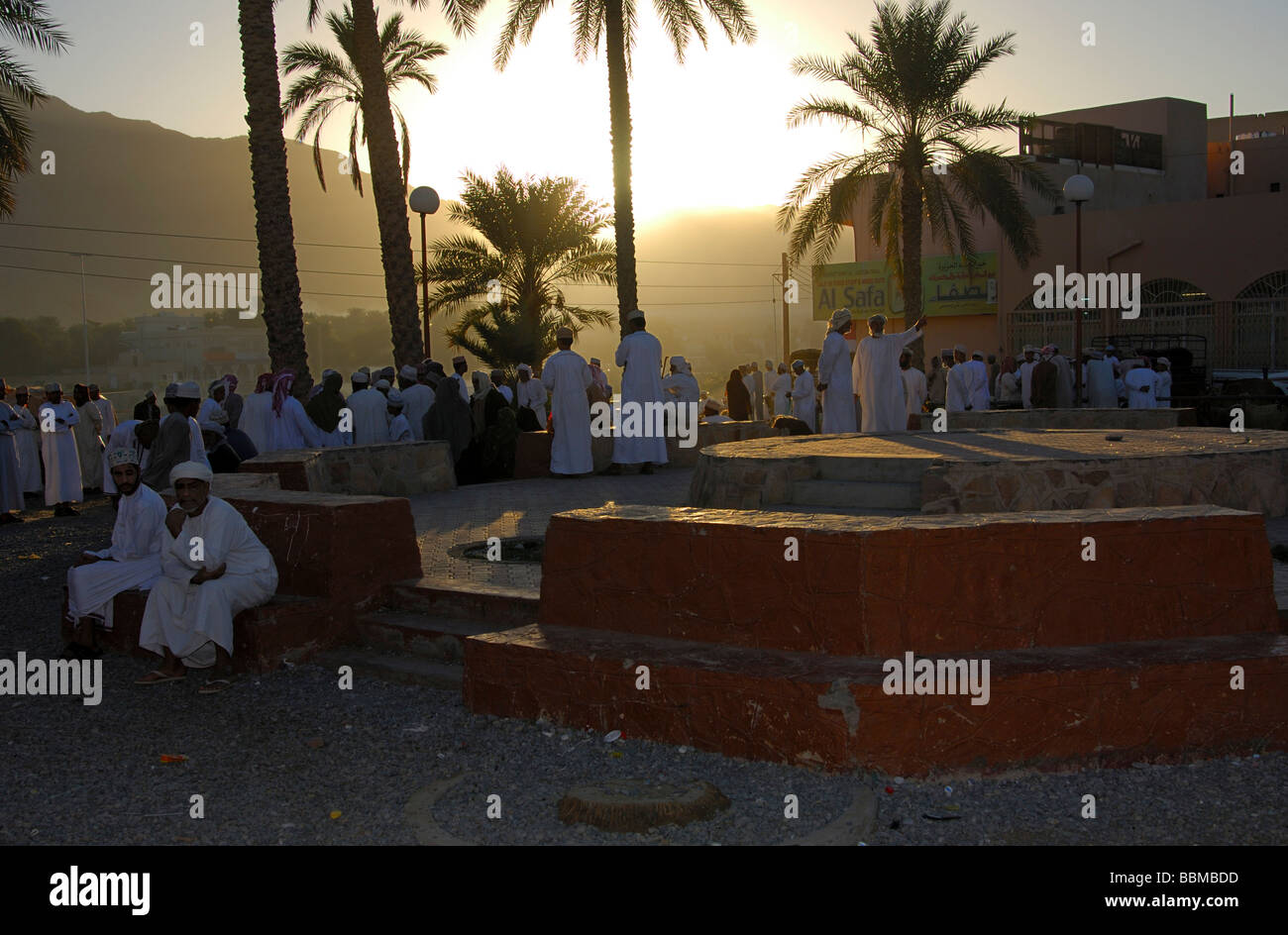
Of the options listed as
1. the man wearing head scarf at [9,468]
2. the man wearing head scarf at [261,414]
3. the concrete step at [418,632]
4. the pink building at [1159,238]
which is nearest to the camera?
the concrete step at [418,632]

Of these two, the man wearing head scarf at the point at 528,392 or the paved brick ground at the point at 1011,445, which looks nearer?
the paved brick ground at the point at 1011,445

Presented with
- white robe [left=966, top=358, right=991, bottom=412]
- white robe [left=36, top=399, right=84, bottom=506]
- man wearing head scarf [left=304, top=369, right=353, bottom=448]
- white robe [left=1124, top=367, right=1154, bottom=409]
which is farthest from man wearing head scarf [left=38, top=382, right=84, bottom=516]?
white robe [left=1124, top=367, right=1154, bottom=409]

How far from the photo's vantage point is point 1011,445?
8734 millimetres

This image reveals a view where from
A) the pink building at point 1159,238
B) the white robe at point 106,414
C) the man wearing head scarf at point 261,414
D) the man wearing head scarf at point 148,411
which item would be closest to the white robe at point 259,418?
the man wearing head scarf at point 261,414

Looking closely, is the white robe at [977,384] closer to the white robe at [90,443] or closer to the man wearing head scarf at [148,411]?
the man wearing head scarf at [148,411]

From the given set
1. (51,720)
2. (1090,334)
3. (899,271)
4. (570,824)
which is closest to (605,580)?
(570,824)

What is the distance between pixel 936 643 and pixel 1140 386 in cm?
1297

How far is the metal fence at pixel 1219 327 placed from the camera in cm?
2634

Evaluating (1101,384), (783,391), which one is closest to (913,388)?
(1101,384)

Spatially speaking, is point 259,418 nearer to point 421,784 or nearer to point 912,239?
point 421,784

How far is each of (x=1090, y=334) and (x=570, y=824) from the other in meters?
29.4

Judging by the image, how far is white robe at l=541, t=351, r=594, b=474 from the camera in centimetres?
1227

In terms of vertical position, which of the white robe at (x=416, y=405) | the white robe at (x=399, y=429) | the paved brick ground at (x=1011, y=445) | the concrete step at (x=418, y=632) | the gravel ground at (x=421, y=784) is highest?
the white robe at (x=416, y=405)

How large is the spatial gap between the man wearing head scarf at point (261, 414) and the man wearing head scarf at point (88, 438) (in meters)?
4.12
